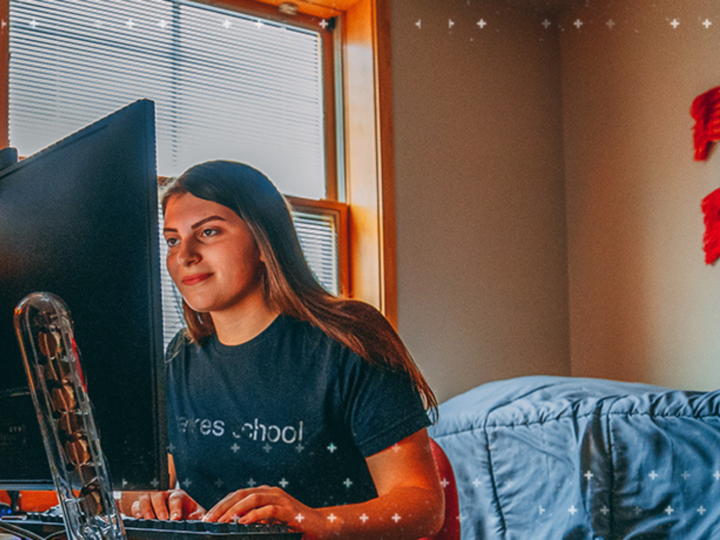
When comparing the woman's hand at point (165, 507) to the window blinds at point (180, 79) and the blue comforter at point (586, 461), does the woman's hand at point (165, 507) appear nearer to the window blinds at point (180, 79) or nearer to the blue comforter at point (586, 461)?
the blue comforter at point (586, 461)

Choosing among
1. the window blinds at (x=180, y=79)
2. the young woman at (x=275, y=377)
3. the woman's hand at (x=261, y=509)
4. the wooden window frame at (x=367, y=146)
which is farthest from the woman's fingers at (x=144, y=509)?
the wooden window frame at (x=367, y=146)

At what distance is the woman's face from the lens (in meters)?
1.07

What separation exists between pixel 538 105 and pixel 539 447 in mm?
1384

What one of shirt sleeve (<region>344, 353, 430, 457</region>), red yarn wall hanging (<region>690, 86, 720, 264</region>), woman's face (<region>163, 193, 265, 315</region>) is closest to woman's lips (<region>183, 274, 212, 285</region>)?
woman's face (<region>163, 193, 265, 315</region>)

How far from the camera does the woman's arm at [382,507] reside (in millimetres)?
662

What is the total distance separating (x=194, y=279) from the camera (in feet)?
3.58

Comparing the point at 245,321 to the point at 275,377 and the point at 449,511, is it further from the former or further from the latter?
the point at 449,511

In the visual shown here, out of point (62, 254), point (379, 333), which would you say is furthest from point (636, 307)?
point (62, 254)

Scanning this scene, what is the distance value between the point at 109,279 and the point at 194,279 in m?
0.53

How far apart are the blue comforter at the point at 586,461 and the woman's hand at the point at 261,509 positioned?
1122 mm

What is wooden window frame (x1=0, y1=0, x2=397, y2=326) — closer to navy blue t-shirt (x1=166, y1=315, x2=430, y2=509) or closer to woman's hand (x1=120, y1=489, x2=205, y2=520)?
navy blue t-shirt (x1=166, y1=315, x2=430, y2=509)

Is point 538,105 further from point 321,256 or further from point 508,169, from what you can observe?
point 321,256

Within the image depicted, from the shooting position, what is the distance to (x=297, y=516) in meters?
0.69

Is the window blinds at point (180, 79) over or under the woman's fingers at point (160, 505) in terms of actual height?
over
